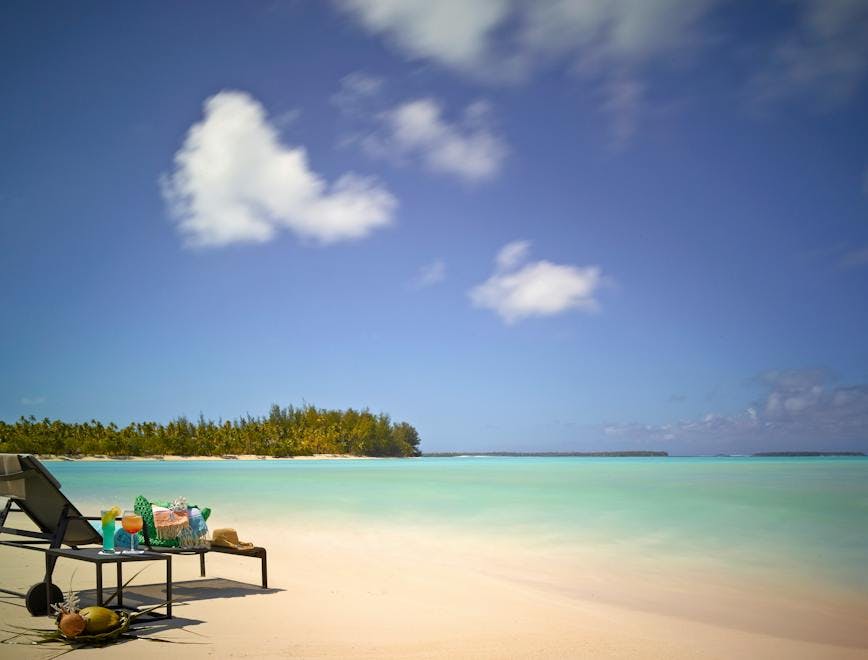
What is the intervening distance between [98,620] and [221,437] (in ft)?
308

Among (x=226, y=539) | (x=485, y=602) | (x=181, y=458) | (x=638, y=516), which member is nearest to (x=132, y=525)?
(x=226, y=539)

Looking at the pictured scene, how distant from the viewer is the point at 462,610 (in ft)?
19.6

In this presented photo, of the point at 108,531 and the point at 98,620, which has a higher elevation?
the point at 108,531

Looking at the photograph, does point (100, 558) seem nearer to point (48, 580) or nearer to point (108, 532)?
point (108, 532)

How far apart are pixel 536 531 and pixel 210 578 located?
7106mm

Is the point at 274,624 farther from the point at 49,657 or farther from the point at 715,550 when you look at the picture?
the point at 715,550

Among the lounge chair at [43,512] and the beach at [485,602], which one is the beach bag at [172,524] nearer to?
the lounge chair at [43,512]

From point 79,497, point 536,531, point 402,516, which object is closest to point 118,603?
point 536,531

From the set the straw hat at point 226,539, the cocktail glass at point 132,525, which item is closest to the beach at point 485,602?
the straw hat at point 226,539

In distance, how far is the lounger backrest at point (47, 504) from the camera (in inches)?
200

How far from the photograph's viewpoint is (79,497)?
20.1 meters

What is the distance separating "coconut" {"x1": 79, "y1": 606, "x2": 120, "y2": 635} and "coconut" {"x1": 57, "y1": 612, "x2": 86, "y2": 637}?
0.05 meters

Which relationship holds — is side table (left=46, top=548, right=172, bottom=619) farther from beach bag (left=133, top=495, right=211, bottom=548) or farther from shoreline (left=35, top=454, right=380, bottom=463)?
shoreline (left=35, top=454, right=380, bottom=463)

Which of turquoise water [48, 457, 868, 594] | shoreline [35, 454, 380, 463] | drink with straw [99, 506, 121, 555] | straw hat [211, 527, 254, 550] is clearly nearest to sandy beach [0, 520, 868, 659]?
straw hat [211, 527, 254, 550]
